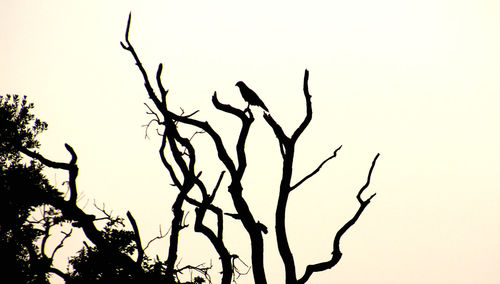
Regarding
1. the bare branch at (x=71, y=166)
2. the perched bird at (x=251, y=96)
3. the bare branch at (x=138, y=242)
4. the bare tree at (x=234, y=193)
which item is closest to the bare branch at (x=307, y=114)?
the bare tree at (x=234, y=193)

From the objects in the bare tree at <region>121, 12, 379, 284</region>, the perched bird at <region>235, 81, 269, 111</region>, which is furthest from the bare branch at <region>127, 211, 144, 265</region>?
the perched bird at <region>235, 81, 269, 111</region>

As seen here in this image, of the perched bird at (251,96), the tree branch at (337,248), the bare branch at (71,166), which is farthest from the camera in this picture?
the perched bird at (251,96)

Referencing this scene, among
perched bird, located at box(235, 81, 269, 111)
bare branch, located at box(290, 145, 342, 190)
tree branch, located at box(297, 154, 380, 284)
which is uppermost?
perched bird, located at box(235, 81, 269, 111)

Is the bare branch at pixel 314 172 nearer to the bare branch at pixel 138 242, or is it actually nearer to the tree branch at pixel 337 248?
the tree branch at pixel 337 248

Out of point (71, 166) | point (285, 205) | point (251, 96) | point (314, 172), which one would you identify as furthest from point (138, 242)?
point (251, 96)

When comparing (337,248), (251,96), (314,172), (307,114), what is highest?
(251,96)

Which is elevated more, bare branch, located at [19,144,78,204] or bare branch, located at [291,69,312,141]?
bare branch, located at [291,69,312,141]

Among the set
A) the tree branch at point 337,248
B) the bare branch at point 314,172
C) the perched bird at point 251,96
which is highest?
the perched bird at point 251,96

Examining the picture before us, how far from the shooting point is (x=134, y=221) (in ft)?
23.2

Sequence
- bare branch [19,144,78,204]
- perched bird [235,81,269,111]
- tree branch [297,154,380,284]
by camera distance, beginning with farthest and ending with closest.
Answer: perched bird [235,81,269,111] < tree branch [297,154,380,284] < bare branch [19,144,78,204]

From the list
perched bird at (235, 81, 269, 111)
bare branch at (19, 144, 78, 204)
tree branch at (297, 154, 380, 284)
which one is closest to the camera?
bare branch at (19, 144, 78, 204)

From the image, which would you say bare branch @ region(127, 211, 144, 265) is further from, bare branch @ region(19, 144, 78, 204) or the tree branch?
the tree branch

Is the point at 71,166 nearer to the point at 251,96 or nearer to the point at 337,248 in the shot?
the point at 337,248

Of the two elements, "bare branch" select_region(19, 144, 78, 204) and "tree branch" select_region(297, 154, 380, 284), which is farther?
"tree branch" select_region(297, 154, 380, 284)
